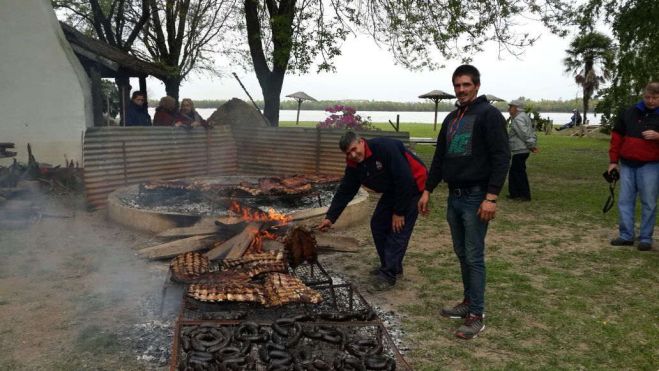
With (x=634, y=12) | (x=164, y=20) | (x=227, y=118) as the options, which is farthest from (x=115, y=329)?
(x=164, y=20)

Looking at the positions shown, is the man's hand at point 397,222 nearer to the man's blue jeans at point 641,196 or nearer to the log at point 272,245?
the log at point 272,245

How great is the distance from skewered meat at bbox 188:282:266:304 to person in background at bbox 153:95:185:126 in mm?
7700

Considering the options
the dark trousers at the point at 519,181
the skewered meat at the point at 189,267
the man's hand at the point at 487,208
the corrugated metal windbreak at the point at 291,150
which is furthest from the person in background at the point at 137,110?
the man's hand at the point at 487,208

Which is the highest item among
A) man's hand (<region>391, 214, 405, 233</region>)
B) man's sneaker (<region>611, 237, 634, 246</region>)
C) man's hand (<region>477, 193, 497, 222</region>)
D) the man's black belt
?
the man's black belt

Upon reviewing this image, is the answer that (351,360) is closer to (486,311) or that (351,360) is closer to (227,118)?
(486,311)

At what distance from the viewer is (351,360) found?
3447mm

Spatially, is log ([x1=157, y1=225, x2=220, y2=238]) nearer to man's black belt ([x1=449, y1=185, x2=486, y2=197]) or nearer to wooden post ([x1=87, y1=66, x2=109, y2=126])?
man's black belt ([x1=449, y1=185, x2=486, y2=197])

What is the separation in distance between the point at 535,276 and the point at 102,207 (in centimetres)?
733

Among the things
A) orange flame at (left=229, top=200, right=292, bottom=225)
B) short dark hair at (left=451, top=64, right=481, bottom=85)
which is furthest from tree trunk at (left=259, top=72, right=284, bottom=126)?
short dark hair at (left=451, top=64, right=481, bottom=85)

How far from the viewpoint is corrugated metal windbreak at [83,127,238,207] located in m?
8.85

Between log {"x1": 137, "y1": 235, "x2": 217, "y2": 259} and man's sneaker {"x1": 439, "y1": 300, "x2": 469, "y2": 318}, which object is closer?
man's sneaker {"x1": 439, "y1": 300, "x2": 469, "y2": 318}

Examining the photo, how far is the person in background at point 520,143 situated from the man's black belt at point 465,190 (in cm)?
633

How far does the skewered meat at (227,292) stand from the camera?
4.21 meters

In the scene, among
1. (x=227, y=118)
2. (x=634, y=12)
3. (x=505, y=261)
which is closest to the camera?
(x=505, y=261)
